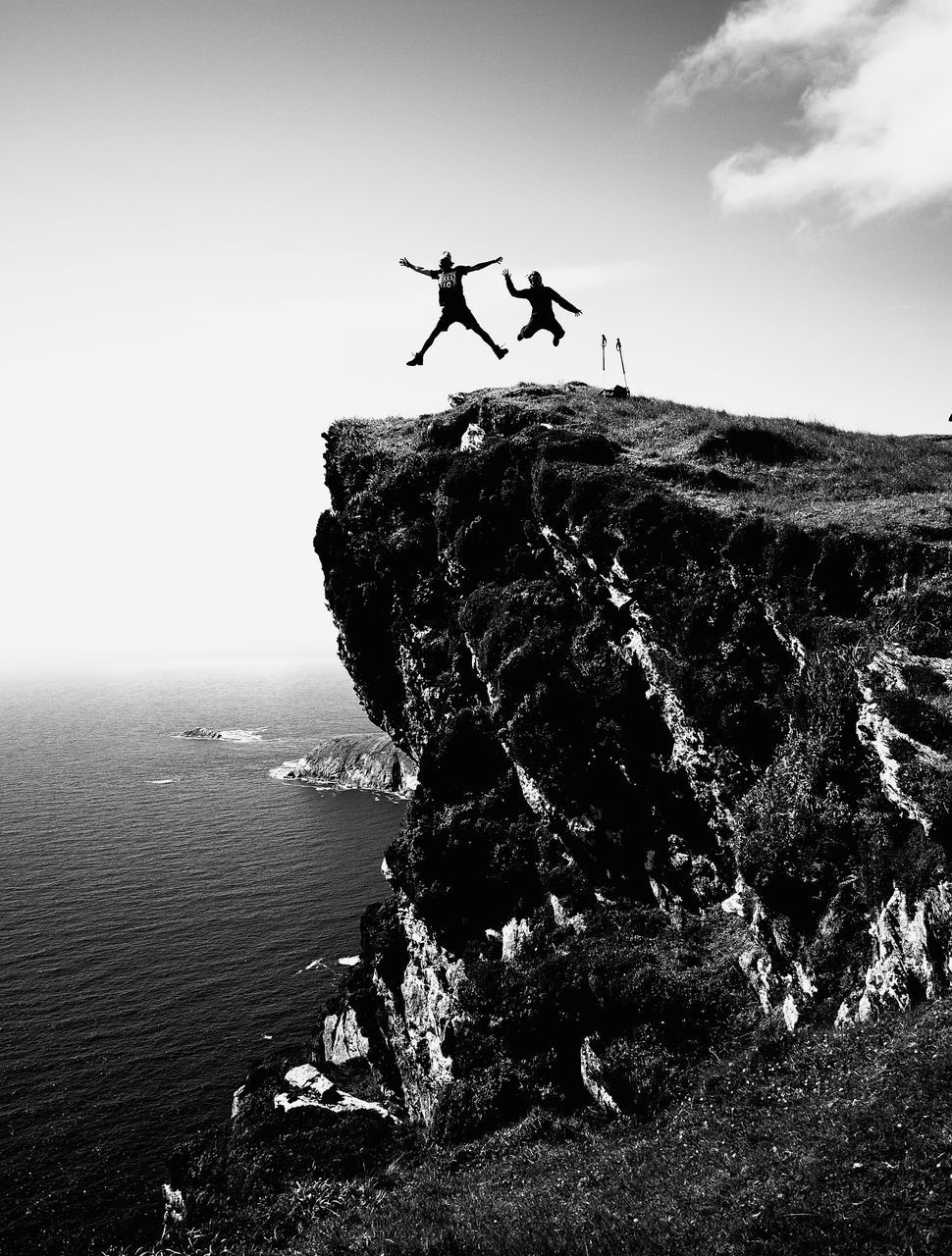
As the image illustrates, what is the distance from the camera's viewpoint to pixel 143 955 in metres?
54.2

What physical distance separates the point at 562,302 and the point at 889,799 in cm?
1672

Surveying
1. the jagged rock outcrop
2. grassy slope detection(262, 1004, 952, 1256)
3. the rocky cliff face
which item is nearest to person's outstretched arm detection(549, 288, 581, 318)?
the rocky cliff face

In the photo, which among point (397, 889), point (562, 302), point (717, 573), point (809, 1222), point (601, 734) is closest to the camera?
point (809, 1222)

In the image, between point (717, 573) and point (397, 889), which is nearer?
point (717, 573)

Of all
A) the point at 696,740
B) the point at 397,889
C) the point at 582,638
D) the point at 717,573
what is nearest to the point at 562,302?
the point at 717,573

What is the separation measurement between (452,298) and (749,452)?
49.5 ft

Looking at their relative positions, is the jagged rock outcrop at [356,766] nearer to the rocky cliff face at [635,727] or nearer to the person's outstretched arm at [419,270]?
the rocky cliff face at [635,727]

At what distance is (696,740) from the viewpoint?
2400cm

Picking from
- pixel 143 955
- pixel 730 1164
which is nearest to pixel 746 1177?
pixel 730 1164

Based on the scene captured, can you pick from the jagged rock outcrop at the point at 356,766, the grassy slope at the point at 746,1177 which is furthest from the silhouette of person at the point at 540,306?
the jagged rock outcrop at the point at 356,766

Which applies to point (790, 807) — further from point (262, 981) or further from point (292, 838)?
point (292, 838)

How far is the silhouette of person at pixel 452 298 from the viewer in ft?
65.4

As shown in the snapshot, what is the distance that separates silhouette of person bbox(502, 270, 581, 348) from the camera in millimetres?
21500

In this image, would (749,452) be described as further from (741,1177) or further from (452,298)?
(741,1177)
